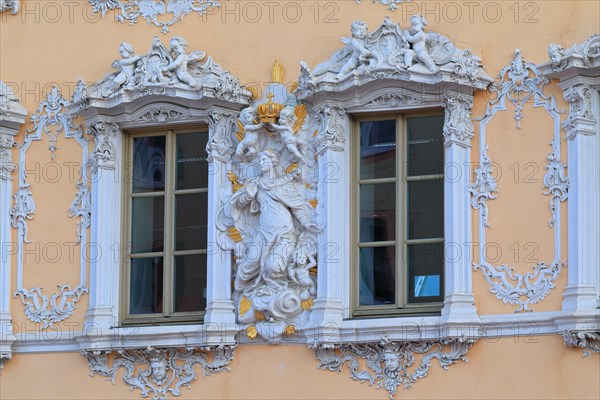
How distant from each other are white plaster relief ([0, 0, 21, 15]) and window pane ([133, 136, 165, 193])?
1.78 meters

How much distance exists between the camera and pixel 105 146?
19.1 meters

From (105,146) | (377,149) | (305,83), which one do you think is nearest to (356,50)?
(305,83)

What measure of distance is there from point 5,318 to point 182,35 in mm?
3123

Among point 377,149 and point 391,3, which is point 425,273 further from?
point 391,3

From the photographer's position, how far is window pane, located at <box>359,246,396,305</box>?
18.2 metres

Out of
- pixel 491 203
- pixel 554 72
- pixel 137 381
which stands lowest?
pixel 137 381

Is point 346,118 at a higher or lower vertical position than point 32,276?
higher

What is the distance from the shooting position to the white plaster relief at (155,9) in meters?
19.2

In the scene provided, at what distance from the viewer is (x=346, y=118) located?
18453 millimetres

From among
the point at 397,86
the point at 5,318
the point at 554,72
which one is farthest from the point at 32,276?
the point at 554,72

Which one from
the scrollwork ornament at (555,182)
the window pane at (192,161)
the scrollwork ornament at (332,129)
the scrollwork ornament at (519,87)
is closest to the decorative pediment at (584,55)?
the scrollwork ornament at (519,87)

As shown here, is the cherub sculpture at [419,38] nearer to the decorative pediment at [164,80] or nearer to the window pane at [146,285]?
the decorative pediment at [164,80]

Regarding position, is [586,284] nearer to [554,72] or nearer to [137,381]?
[554,72]

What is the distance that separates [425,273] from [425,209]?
1.88 ft
